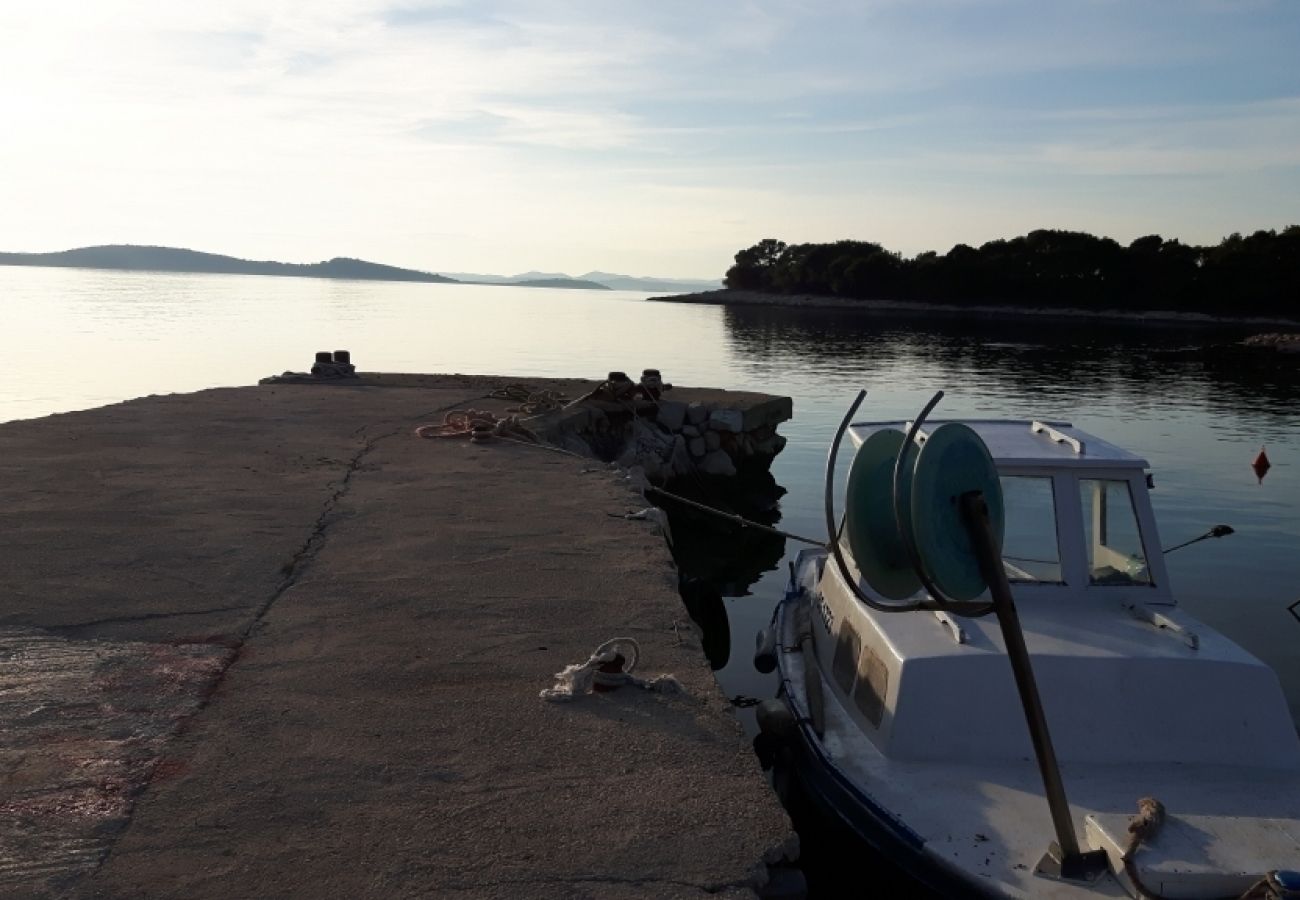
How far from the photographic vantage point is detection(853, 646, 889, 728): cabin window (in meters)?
6.87

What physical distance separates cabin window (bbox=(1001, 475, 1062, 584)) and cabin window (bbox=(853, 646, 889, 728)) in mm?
1129

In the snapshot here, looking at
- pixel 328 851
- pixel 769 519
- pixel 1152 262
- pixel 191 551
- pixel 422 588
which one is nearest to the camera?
pixel 328 851

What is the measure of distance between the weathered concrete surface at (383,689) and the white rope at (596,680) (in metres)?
0.08

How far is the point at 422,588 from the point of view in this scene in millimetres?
8172

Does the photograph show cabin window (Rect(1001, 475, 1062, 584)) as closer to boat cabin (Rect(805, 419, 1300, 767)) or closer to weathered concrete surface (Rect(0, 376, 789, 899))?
boat cabin (Rect(805, 419, 1300, 767))

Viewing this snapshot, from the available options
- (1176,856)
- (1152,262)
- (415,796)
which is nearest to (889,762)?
(1176,856)

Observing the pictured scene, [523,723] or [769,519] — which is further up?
[523,723]

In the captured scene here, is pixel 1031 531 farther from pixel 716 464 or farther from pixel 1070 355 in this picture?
pixel 1070 355

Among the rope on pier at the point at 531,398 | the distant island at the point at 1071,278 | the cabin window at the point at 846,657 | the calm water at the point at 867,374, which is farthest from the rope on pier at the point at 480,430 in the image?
the distant island at the point at 1071,278

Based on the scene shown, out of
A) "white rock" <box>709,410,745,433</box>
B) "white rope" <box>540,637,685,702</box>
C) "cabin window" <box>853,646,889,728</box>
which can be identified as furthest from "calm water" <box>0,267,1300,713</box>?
"white rope" <box>540,637,685,702</box>

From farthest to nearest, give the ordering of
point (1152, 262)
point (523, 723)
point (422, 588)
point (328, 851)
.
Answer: point (1152, 262) < point (422, 588) < point (523, 723) < point (328, 851)

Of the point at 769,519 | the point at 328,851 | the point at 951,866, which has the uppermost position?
the point at 328,851

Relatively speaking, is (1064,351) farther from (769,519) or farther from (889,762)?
(889,762)

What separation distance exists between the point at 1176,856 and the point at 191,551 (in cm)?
696
